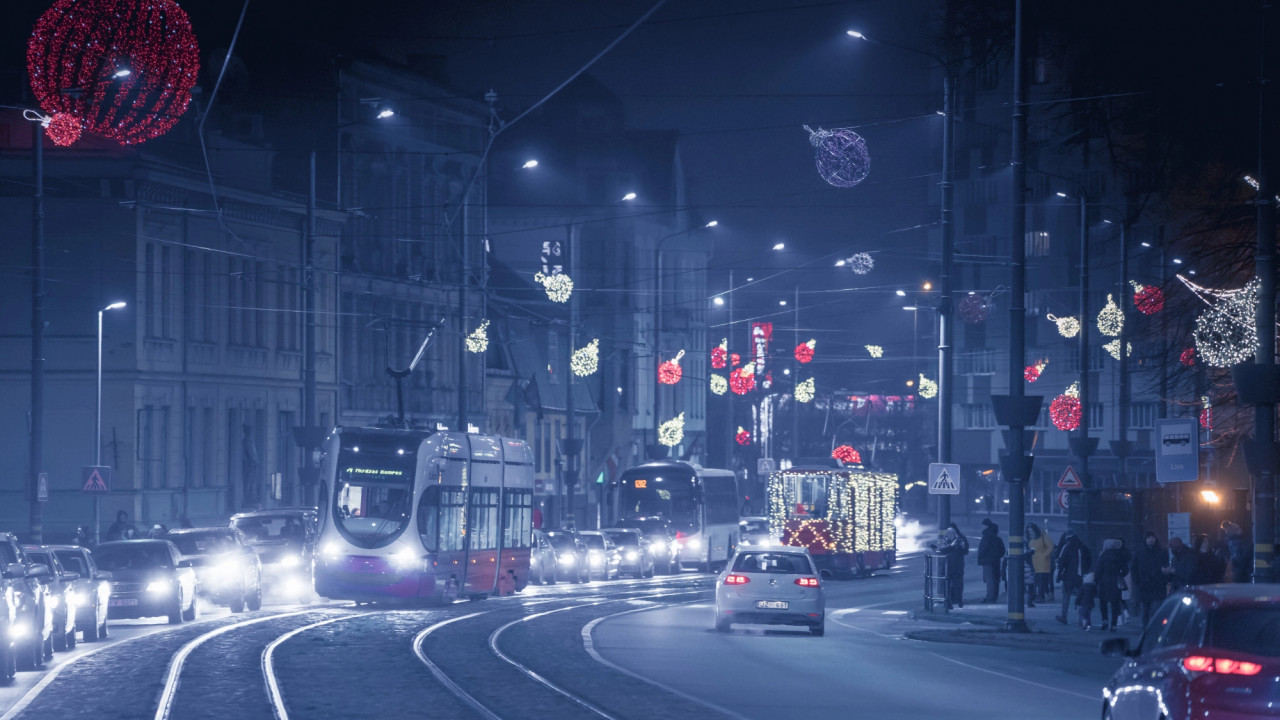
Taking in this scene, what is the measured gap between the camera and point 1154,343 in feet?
123

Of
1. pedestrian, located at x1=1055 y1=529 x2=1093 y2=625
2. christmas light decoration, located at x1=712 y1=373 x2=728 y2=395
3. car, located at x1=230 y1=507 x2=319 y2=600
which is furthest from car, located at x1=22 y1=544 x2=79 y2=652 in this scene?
christmas light decoration, located at x1=712 y1=373 x2=728 y2=395

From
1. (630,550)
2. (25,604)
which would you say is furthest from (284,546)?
(25,604)

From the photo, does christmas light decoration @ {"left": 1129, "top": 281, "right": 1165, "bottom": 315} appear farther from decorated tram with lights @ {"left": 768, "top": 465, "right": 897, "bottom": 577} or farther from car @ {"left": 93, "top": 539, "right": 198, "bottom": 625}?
car @ {"left": 93, "top": 539, "right": 198, "bottom": 625}

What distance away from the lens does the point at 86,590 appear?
2636cm

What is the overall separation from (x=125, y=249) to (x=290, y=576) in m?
15.5

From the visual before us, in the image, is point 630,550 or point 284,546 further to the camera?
point 630,550

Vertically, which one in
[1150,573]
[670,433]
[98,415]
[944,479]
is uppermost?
[98,415]

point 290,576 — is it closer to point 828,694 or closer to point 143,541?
point 143,541

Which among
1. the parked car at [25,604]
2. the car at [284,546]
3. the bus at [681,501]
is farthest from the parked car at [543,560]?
the parked car at [25,604]

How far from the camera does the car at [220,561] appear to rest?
35000 mm

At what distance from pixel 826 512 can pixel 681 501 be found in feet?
31.0

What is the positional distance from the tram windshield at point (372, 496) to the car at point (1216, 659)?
23.2m

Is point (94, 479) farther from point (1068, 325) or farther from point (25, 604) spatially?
point (1068, 325)

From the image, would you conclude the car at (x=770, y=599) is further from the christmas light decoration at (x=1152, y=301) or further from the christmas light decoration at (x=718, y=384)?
the christmas light decoration at (x=718, y=384)
